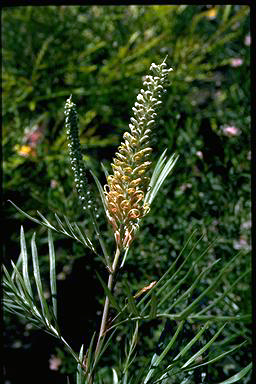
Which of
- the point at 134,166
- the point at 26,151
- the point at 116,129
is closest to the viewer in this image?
the point at 134,166

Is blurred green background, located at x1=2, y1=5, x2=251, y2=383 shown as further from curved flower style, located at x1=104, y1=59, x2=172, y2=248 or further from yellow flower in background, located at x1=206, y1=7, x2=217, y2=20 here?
curved flower style, located at x1=104, y1=59, x2=172, y2=248

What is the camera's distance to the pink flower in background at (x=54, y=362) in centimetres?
121

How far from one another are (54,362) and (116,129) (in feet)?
2.49

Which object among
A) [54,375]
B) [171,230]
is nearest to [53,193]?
[171,230]

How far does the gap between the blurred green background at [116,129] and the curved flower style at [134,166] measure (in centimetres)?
41

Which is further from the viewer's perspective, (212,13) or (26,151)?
(212,13)

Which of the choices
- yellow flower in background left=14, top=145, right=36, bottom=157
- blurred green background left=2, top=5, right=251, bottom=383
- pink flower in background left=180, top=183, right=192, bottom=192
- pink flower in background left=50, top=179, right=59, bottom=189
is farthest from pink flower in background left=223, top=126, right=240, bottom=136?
yellow flower in background left=14, top=145, right=36, bottom=157

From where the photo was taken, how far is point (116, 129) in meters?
1.70

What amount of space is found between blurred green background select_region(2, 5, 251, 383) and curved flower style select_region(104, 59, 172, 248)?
16.0 inches

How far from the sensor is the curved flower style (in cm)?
54

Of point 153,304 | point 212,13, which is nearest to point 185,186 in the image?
point 153,304

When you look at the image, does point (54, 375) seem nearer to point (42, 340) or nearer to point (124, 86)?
point (42, 340)

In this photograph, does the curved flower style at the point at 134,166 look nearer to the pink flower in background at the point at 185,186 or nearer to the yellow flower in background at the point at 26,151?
the pink flower in background at the point at 185,186

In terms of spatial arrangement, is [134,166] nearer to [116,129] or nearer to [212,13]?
[116,129]
